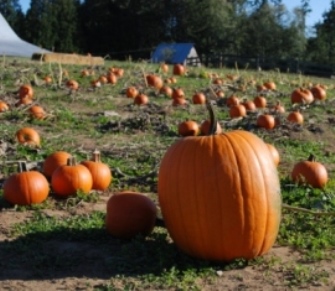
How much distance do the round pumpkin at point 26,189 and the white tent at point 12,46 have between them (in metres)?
29.3

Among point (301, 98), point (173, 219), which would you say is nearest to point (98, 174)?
point (173, 219)

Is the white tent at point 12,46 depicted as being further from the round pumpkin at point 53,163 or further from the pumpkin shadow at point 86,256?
the pumpkin shadow at point 86,256

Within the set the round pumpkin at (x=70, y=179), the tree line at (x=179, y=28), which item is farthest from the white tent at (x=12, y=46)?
the round pumpkin at (x=70, y=179)

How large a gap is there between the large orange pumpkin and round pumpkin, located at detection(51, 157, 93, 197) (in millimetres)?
1563

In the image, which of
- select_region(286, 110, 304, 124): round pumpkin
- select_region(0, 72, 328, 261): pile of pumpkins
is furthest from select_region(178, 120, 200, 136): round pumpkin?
select_region(0, 72, 328, 261): pile of pumpkins

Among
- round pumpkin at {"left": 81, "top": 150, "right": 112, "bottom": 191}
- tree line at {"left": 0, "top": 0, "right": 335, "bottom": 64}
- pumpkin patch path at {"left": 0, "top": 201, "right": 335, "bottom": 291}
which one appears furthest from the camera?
tree line at {"left": 0, "top": 0, "right": 335, "bottom": 64}

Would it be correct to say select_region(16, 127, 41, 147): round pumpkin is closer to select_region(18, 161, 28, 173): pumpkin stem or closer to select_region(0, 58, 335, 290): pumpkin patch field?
select_region(0, 58, 335, 290): pumpkin patch field

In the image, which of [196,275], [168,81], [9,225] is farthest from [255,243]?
[168,81]

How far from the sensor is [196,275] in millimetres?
4359

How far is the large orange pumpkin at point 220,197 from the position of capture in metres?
4.45

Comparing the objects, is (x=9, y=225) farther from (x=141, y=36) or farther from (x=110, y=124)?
(x=141, y=36)

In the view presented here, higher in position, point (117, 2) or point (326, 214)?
point (117, 2)

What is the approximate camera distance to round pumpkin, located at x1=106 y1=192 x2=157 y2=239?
16.7 ft

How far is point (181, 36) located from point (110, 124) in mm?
55047
